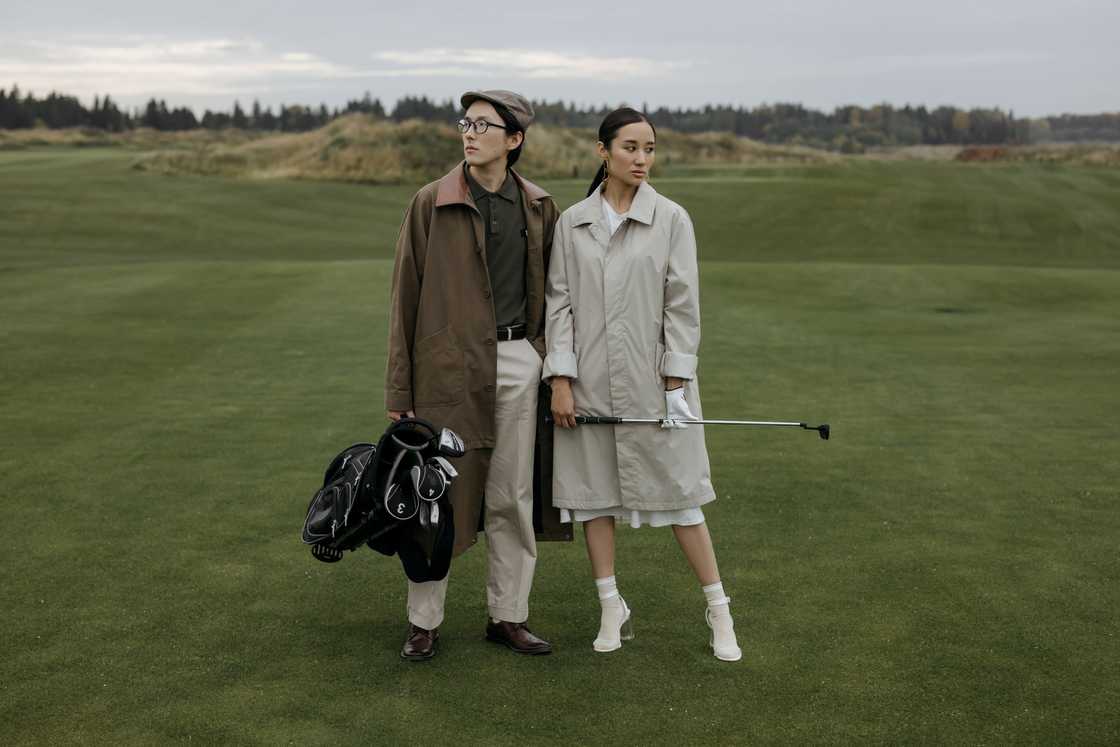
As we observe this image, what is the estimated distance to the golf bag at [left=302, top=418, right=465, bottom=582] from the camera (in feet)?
14.5

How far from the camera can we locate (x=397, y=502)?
441cm

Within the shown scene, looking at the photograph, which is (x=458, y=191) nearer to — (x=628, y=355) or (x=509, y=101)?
(x=509, y=101)

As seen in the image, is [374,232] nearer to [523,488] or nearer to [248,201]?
[248,201]

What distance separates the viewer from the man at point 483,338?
4.78 meters

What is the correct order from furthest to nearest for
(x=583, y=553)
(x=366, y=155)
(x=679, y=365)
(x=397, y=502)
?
(x=366, y=155) < (x=583, y=553) < (x=679, y=365) < (x=397, y=502)

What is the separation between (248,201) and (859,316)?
20.3 metres

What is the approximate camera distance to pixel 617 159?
4.76m

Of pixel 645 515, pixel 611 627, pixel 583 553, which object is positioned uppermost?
pixel 645 515

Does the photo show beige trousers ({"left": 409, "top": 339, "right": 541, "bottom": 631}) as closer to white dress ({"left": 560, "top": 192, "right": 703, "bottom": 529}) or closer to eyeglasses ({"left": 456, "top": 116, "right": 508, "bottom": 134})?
white dress ({"left": 560, "top": 192, "right": 703, "bottom": 529})

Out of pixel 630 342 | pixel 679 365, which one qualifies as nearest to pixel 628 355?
pixel 630 342

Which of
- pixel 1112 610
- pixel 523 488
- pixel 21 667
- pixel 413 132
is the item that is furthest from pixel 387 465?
pixel 413 132

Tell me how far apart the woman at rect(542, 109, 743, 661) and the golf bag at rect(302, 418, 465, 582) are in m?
0.58

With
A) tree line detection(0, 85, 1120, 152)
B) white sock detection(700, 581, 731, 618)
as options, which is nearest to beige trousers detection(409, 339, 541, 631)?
white sock detection(700, 581, 731, 618)

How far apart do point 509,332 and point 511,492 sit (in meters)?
0.68
